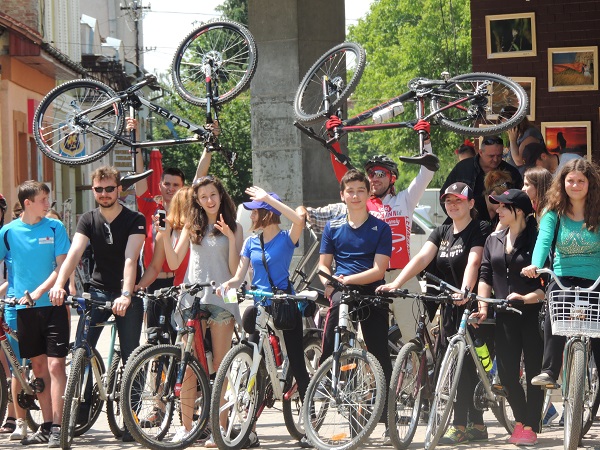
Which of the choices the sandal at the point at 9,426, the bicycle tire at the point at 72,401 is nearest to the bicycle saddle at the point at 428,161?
the bicycle tire at the point at 72,401

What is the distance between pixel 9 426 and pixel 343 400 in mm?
2956

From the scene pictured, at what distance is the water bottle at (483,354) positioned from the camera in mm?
8914

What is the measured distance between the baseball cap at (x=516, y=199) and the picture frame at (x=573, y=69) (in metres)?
6.29

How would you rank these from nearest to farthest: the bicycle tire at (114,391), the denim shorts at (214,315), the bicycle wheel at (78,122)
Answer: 1. the denim shorts at (214,315)
2. the bicycle tire at (114,391)
3. the bicycle wheel at (78,122)

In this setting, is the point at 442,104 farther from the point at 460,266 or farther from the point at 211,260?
the point at 211,260

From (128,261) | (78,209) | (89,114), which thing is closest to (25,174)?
(78,209)

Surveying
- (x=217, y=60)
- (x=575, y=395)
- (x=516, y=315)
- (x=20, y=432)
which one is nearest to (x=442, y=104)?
(x=217, y=60)

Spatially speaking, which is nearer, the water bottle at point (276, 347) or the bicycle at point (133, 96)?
the water bottle at point (276, 347)

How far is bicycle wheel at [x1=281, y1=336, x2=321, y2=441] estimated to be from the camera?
9.10m

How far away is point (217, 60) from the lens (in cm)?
1122

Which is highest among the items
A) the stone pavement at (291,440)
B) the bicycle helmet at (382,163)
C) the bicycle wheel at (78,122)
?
the bicycle wheel at (78,122)

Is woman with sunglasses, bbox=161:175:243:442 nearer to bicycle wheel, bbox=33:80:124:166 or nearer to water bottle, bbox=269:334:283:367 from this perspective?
water bottle, bbox=269:334:283:367

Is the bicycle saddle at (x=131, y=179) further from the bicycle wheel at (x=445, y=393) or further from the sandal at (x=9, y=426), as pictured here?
the bicycle wheel at (x=445, y=393)

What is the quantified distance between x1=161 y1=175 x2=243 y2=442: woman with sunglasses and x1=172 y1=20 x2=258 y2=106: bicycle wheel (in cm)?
195
